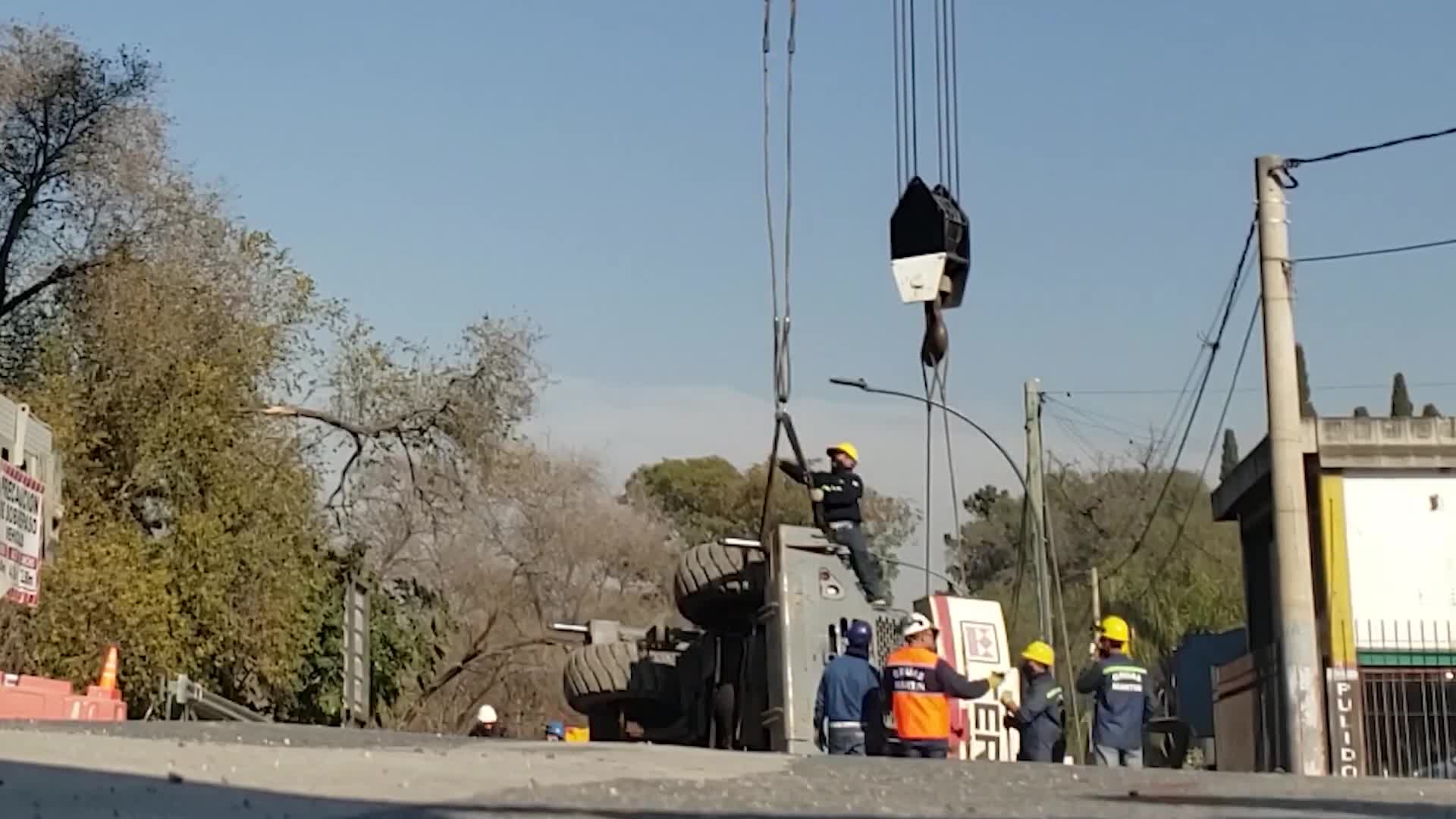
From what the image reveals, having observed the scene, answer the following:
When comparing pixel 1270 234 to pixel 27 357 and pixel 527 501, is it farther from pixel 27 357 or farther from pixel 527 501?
pixel 527 501

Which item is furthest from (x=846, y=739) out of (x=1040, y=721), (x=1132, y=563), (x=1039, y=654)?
(x=1132, y=563)

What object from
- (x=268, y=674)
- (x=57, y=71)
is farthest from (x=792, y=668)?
(x=57, y=71)

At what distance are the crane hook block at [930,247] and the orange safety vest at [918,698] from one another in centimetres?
305

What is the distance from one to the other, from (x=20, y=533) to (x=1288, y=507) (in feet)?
35.7

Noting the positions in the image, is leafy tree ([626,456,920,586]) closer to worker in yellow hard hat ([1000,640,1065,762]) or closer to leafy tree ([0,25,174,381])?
leafy tree ([0,25,174,381])

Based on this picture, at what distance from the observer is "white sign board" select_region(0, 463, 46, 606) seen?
15.8m

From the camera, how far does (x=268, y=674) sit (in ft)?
95.9

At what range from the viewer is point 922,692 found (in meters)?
14.5

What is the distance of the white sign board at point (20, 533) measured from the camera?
1580 centimetres

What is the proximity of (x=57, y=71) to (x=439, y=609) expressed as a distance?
1129cm

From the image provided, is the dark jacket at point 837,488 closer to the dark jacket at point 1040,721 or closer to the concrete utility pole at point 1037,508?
the dark jacket at point 1040,721

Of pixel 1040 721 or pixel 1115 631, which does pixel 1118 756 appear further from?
pixel 1115 631

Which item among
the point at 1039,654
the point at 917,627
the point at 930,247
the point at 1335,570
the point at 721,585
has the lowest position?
the point at 1039,654

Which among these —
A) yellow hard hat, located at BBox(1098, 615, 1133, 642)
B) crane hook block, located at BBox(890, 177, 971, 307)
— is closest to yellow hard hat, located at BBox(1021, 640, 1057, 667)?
yellow hard hat, located at BBox(1098, 615, 1133, 642)
